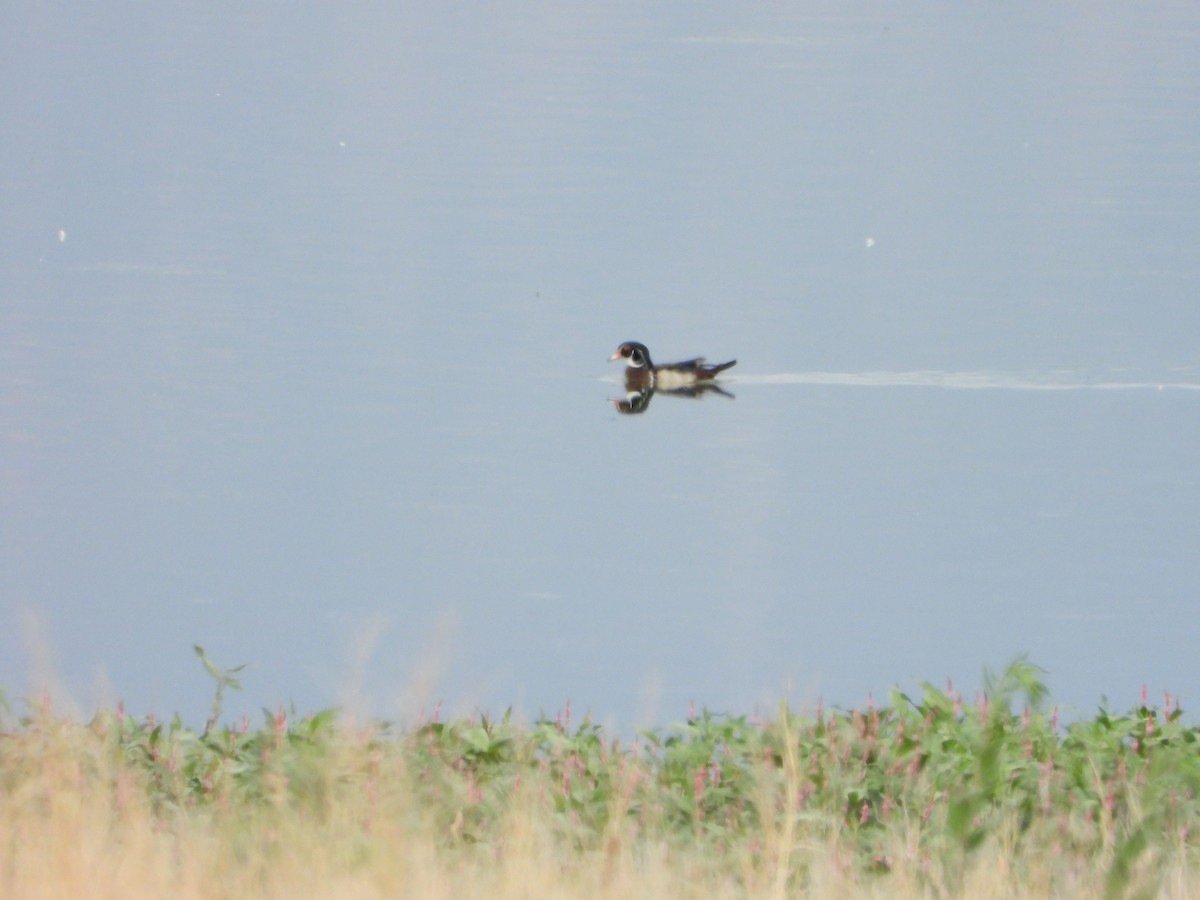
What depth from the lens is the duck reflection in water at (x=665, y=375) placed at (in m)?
14.0

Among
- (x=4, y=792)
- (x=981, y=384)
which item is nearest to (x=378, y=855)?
(x=4, y=792)

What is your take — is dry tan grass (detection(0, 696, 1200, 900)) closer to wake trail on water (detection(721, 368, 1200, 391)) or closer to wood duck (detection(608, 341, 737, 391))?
wake trail on water (detection(721, 368, 1200, 391))

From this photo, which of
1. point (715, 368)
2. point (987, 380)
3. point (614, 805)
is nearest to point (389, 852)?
point (614, 805)

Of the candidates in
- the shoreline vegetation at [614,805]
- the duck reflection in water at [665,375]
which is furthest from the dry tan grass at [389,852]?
the duck reflection in water at [665,375]

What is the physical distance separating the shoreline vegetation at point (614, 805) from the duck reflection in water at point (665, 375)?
7.67 metres

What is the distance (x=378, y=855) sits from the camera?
4.90 metres

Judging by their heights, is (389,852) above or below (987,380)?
below

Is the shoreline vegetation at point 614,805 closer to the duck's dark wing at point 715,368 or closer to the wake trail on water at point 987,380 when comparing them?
the wake trail on water at point 987,380

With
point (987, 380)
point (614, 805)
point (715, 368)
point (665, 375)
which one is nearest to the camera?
point (614, 805)

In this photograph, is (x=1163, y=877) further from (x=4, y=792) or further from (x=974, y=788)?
(x=4, y=792)

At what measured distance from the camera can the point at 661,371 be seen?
1432cm

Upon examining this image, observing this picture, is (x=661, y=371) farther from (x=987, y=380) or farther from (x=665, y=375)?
(x=987, y=380)

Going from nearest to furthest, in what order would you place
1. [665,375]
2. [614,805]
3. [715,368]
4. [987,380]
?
[614,805]
[987,380]
[715,368]
[665,375]

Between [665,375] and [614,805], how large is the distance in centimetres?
897
